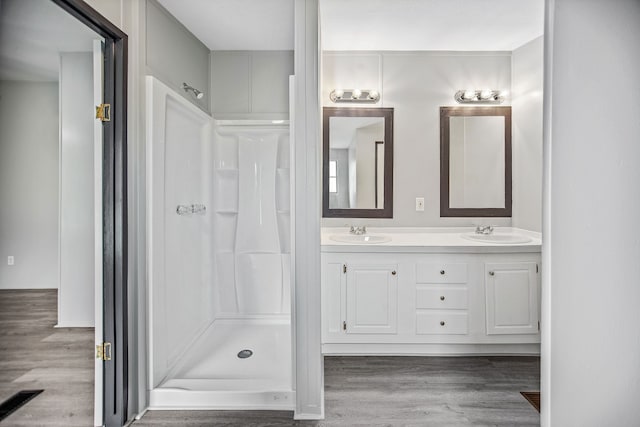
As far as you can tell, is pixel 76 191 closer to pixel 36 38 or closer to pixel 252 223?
pixel 36 38

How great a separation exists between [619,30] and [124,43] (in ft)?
7.01

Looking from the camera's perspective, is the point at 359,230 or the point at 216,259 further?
the point at 216,259

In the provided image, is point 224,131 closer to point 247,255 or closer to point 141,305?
point 247,255

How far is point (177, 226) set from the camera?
226 centimetres

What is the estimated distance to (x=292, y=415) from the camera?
178 cm

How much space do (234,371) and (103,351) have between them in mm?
808

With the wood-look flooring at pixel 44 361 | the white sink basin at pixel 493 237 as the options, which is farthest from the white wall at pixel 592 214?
the wood-look flooring at pixel 44 361

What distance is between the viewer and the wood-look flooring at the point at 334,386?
4.67 ft

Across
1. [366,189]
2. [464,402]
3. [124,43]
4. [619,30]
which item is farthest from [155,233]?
[619,30]

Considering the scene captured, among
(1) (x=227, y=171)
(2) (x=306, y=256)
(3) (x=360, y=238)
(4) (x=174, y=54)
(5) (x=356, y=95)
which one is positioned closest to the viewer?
(2) (x=306, y=256)

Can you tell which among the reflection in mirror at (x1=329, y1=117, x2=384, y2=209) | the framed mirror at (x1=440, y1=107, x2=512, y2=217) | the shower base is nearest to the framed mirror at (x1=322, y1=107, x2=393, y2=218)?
the reflection in mirror at (x1=329, y1=117, x2=384, y2=209)

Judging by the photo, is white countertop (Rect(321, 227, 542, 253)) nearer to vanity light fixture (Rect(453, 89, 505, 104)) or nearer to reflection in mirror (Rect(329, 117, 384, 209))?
reflection in mirror (Rect(329, 117, 384, 209))

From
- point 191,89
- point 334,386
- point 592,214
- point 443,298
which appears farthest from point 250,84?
point 592,214

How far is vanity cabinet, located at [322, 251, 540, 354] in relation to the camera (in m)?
2.36
